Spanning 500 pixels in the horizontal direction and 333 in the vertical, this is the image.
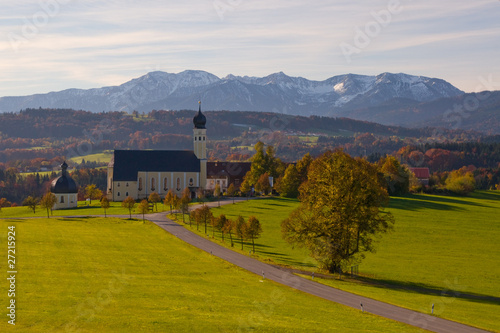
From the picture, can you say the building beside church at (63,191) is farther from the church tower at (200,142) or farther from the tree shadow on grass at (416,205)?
the tree shadow on grass at (416,205)

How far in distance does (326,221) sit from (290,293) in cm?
1258

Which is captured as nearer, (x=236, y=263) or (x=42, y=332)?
(x=42, y=332)

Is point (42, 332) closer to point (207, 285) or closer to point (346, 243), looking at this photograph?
point (207, 285)

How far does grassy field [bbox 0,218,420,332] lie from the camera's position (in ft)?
106

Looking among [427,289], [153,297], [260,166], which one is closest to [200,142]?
[260,166]

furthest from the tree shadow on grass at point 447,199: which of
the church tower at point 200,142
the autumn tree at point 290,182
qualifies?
the church tower at point 200,142

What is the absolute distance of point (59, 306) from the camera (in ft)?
115

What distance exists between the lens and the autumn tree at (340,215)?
177 feet

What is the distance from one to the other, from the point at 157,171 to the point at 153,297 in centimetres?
9046

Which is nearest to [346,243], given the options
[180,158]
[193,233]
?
[193,233]

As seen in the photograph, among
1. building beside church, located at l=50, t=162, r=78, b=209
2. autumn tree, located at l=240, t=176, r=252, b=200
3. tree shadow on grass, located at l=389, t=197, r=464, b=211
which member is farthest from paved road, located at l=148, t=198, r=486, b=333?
building beside church, located at l=50, t=162, r=78, b=209

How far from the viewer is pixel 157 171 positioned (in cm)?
12781

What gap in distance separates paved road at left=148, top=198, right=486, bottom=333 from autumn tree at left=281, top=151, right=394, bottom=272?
4643 mm

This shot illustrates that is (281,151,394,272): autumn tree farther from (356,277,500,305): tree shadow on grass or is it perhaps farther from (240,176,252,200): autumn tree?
(240,176,252,200): autumn tree
